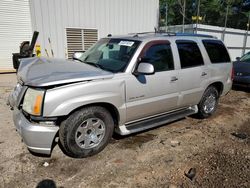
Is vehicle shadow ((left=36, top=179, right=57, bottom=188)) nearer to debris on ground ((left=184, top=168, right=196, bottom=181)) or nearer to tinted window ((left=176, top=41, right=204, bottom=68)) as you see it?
debris on ground ((left=184, top=168, right=196, bottom=181))

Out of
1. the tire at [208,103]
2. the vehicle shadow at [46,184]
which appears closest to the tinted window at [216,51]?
the tire at [208,103]

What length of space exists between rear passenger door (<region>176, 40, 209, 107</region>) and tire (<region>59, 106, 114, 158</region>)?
169 cm

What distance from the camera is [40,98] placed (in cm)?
269

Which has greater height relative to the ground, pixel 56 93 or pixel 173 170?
pixel 56 93

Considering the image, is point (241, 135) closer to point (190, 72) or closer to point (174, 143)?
point (174, 143)

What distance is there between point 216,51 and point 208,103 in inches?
47.5

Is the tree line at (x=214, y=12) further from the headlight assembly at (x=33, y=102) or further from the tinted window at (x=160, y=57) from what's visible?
the headlight assembly at (x=33, y=102)

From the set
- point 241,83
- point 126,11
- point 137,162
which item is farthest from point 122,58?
point 126,11

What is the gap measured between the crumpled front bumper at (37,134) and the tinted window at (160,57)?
189 centimetres

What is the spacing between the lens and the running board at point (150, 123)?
3483 millimetres

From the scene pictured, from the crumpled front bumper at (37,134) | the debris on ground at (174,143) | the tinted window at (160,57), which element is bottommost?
the debris on ground at (174,143)

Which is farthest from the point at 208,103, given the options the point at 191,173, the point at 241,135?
the point at 191,173

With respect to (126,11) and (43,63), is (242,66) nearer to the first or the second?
(126,11)

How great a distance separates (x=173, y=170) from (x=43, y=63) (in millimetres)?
2694
